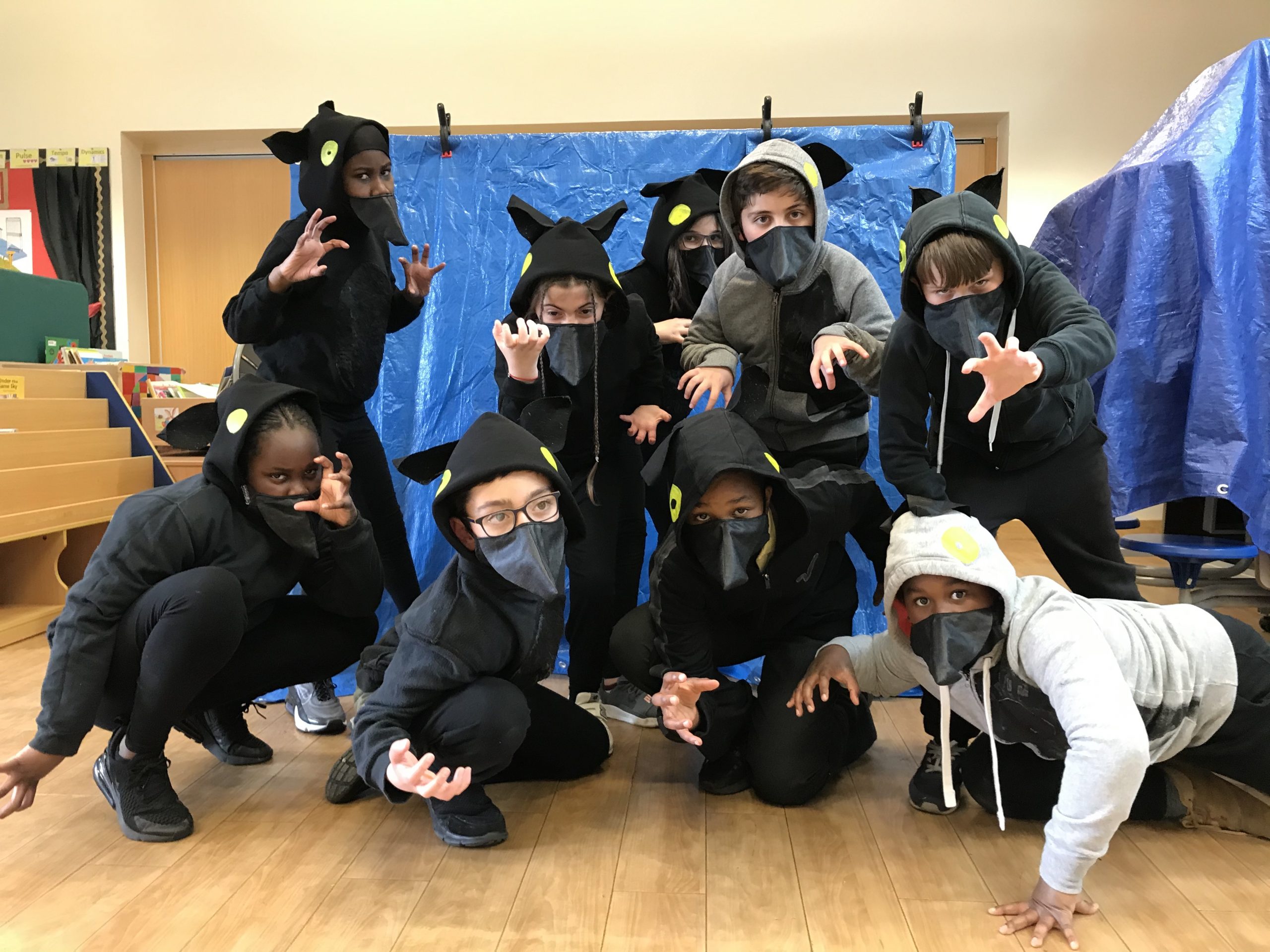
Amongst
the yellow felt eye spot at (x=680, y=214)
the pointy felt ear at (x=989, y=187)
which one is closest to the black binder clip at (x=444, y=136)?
the yellow felt eye spot at (x=680, y=214)

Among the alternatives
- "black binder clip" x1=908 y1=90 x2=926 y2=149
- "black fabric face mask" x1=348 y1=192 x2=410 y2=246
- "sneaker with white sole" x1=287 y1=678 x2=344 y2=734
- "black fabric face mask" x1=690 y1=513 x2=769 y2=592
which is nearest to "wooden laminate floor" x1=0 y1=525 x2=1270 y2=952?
"sneaker with white sole" x1=287 y1=678 x2=344 y2=734

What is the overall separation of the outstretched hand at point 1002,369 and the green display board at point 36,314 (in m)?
3.90

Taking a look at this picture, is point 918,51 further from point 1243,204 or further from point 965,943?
point 965,943

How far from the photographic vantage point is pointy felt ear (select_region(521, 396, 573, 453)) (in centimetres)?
221

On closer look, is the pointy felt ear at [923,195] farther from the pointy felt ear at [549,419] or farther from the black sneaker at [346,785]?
the black sneaker at [346,785]

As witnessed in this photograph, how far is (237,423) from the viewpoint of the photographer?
184 cm

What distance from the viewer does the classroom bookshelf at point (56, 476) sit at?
3.34 metres

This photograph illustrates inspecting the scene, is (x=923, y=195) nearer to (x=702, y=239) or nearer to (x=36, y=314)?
(x=702, y=239)

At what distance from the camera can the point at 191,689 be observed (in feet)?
5.89

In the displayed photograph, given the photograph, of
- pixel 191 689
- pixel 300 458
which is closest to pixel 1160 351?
pixel 300 458

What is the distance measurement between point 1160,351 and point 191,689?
295cm

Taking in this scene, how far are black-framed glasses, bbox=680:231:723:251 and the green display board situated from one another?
3.03 metres

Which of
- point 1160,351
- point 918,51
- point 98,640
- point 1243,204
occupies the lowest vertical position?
point 98,640

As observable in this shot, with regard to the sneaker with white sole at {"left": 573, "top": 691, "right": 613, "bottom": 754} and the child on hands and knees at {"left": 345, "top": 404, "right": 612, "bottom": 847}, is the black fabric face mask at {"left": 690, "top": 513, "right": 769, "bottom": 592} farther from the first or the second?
the sneaker with white sole at {"left": 573, "top": 691, "right": 613, "bottom": 754}
